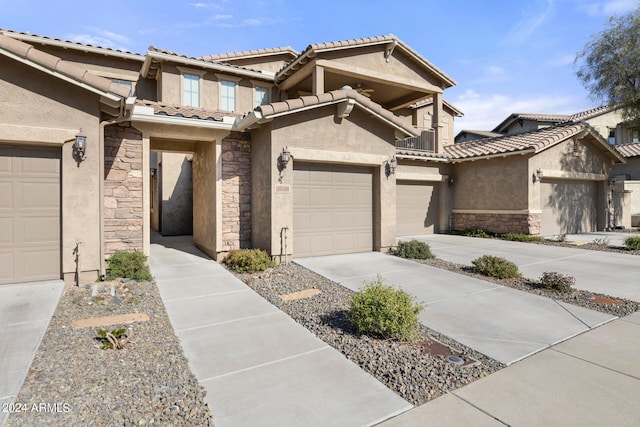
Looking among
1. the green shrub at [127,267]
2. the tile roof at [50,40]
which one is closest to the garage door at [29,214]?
the green shrub at [127,267]

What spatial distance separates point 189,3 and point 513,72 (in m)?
12.8

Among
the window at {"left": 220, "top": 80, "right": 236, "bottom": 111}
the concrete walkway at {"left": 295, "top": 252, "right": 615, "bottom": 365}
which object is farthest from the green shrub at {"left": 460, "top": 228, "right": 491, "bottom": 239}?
the window at {"left": 220, "top": 80, "right": 236, "bottom": 111}

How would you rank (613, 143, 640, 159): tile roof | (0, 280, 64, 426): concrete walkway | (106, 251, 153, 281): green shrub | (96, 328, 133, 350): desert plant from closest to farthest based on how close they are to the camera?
(0, 280, 64, 426): concrete walkway
(96, 328, 133, 350): desert plant
(106, 251, 153, 281): green shrub
(613, 143, 640, 159): tile roof

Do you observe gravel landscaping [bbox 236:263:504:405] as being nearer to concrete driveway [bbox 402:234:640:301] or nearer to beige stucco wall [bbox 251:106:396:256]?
beige stucco wall [bbox 251:106:396:256]

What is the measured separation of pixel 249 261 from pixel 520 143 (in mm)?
12819

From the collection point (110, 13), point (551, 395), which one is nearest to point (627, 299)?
point (551, 395)

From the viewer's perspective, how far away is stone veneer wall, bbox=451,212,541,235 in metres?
13.7

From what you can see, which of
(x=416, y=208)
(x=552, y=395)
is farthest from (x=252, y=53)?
(x=552, y=395)

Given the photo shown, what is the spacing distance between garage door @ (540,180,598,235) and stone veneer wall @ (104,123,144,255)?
15.5 m

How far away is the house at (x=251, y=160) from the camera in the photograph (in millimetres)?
6383

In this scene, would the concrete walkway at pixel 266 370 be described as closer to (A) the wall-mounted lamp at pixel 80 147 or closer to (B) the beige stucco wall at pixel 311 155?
(B) the beige stucco wall at pixel 311 155

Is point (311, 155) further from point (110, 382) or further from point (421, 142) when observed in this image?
point (421, 142)

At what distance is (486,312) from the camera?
532cm

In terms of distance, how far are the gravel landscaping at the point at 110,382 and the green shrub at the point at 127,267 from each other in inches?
85.6
